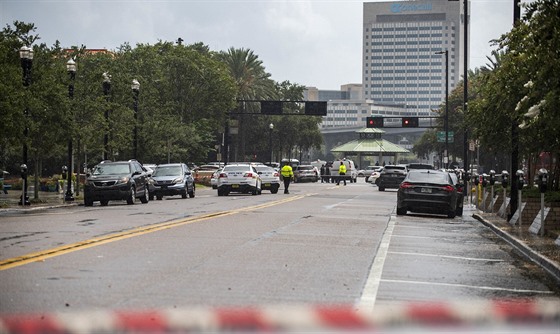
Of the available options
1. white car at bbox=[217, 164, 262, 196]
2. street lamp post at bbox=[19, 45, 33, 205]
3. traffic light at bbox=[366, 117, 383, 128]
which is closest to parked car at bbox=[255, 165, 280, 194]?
white car at bbox=[217, 164, 262, 196]

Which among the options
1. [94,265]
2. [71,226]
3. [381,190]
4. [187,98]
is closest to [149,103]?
[381,190]

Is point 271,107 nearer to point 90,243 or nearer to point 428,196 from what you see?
A: point 428,196

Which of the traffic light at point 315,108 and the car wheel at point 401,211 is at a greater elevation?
the traffic light at point 315,108

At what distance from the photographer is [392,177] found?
64188mm

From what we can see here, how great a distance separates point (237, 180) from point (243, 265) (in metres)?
34.2

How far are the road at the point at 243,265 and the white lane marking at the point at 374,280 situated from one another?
2 cm

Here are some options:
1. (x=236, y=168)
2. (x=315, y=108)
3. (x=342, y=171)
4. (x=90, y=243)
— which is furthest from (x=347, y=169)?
(x=90, y=243)

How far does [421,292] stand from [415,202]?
19.7 m

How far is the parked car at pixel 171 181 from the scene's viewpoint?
1745 inches

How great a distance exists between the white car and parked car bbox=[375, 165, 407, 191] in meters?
16.4

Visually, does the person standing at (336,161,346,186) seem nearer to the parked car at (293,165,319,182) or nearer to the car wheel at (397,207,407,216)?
the parked car at (293,165,319,182)

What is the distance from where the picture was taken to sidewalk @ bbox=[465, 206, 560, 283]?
15.7 meters

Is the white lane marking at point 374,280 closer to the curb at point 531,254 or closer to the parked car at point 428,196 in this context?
the curb at point 531,254

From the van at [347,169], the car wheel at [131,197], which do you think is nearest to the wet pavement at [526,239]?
the car wheel at [131,197]
